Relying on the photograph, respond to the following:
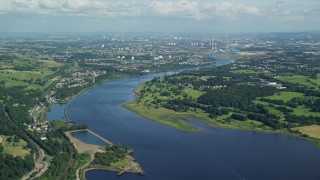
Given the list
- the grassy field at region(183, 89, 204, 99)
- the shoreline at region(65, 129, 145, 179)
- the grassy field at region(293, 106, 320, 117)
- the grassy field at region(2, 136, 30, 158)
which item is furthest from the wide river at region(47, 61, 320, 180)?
the grassy field at region(183, 89, 204, 99)

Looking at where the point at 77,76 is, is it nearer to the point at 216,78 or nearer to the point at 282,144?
the point at 216,78

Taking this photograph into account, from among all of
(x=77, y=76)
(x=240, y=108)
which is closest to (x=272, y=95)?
(x=240, y=108)

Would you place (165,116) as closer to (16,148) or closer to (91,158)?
(91,158)

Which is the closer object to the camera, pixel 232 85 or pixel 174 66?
pixel 232 85

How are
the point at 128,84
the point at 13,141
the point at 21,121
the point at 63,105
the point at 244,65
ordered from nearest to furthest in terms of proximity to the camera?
the point at 13,141 → the point at 21,121 → the point at 63,105 → the point at 128,84 → the point at 244,65

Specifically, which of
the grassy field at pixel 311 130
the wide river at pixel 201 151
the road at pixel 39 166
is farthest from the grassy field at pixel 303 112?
the road at pixel 39 166

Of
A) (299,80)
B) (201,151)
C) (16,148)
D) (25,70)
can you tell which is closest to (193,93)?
(299,80)

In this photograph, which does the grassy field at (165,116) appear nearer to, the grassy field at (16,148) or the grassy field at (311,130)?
the grassy field at (311,130)

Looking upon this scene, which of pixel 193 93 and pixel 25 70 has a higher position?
pixel 193 93
